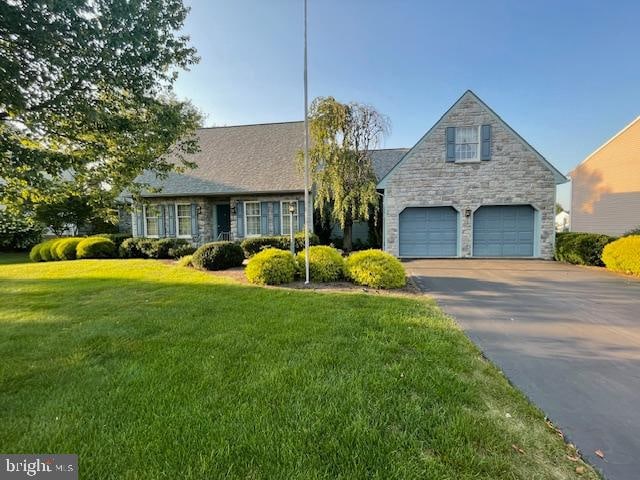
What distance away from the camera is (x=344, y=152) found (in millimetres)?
13562

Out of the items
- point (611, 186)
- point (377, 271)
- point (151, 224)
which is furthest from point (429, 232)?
point (151, 224)

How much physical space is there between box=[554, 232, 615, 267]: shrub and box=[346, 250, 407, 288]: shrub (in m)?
8.04

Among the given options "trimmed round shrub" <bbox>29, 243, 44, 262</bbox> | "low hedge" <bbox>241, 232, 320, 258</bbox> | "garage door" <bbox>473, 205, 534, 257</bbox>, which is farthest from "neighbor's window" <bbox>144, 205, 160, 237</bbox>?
"garage door" <bbox>473, 205, 534, 257</bbox>

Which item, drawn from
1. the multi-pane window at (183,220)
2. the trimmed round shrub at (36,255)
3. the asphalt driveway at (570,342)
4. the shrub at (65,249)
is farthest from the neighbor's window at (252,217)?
the trimmed round shrub at (36,255)

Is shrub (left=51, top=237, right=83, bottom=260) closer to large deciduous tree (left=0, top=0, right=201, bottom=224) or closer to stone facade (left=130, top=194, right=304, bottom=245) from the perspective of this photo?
stone facade (left=130, top=194, right=304, bottom=245)

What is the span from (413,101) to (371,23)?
434 centimetres

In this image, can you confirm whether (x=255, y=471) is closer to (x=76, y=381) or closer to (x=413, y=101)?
(x=76, y=381)

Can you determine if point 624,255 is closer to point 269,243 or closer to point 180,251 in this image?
point 269,243

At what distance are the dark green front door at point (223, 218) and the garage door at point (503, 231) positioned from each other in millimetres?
12795

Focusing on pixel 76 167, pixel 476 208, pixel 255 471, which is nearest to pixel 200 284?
pixel 76 167

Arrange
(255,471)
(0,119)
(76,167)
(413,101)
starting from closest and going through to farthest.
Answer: (255,471) < (0,119) < (76,167) < (413,101)

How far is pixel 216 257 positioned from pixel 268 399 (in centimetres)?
830

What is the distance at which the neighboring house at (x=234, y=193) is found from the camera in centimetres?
1557

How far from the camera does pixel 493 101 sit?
44.3 ft
